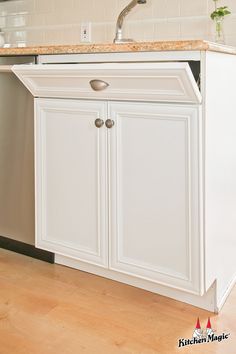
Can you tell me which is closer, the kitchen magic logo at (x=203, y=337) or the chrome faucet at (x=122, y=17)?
the kitchen magic logo at (x=203, y=337)

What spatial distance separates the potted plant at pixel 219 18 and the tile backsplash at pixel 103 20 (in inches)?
1.5

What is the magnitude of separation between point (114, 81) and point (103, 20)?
1.00m

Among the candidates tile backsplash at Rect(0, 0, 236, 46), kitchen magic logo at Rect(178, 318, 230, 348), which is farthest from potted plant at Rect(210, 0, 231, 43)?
kitchen magic logo at Rect(178, 318, 230, 348)

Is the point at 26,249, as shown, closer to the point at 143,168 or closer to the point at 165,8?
the point at 143,168

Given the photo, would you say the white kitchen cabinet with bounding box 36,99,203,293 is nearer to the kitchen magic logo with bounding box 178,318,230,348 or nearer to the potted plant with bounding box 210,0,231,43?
the kitchen magic logo with bounding box 178,318,230,348

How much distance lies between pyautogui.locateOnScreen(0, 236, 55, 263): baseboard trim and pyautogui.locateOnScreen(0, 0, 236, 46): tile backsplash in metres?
1.17

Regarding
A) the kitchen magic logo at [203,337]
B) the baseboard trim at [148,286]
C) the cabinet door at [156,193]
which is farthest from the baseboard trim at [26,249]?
the kitchen magic logo at [203,337]

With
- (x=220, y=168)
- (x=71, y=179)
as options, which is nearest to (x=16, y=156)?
A: (x=71, y=179)

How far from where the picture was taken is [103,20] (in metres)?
2.49

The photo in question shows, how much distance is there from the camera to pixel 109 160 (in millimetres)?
1758

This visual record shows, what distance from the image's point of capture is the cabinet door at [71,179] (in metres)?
1.80

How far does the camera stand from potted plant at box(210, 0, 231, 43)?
195cm

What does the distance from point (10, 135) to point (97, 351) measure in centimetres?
110

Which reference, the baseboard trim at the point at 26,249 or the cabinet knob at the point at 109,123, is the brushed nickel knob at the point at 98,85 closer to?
the cabinet knob at the point at 109,123
